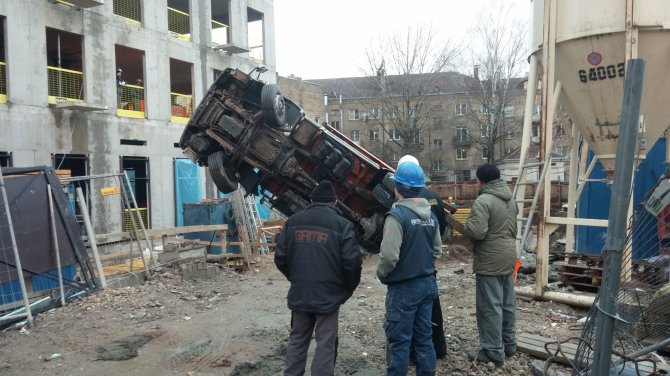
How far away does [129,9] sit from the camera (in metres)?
18.1

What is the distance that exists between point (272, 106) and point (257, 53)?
807 inches

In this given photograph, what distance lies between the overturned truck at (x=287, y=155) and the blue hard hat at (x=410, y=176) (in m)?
1.22

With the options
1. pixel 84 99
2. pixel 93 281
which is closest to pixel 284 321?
pixel 93 281

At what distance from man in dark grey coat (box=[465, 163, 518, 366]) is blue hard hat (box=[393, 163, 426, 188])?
33.2 inches

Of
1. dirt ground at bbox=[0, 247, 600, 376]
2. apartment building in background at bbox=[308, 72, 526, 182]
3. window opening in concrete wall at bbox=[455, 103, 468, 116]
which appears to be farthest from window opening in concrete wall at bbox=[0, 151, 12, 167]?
window opening in concrete wall at bbox=[455, 103, 468, 116]

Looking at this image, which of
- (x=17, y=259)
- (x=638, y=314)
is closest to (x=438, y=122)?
(x=17, y=259)

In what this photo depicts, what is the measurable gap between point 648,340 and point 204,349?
14.8 feet

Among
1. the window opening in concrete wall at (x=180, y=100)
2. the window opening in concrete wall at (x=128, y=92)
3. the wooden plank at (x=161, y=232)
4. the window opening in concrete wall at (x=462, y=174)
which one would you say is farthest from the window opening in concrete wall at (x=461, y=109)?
the wooden plank at (x=161, y=232)

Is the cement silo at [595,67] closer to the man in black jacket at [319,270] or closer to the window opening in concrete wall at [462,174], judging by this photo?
the man in black jacket at [319,270]

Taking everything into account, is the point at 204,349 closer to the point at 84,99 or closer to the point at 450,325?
the point at 450,325

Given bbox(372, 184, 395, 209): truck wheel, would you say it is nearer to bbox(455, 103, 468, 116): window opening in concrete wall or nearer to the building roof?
the building roof

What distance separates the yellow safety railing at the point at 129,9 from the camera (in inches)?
700

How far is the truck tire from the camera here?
5.46 metres

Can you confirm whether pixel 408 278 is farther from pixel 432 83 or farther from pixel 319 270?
pixel 432 83
